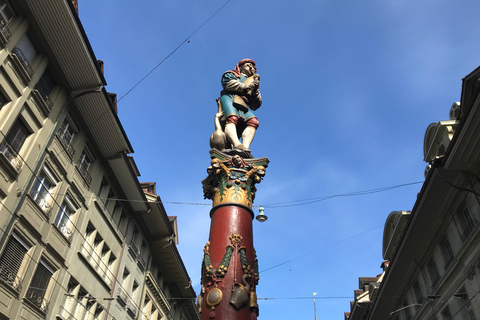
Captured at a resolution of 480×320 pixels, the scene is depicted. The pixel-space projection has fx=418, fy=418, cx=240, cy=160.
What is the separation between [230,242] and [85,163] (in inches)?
666

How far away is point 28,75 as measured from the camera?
16.7m

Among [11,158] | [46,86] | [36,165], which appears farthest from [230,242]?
[46,86]

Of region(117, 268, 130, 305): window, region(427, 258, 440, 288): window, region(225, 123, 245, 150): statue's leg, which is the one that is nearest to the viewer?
region(225, 123, 245, 150): statue's leg

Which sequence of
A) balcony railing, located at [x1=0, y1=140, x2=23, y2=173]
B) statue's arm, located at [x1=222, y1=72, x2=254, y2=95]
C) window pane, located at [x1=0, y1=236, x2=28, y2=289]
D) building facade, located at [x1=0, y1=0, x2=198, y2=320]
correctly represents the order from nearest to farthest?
statue's arm, located at [x1=222, y1=72, x2=254, y2=95] < window pane, located at [x1=0, y1=236, x2=28, y2=289] < balcony railing, located at [x1=0, y1=140, x2=23, y2=173] < building facade, located at [x1=0, y1=0, x2=198, y2=320]

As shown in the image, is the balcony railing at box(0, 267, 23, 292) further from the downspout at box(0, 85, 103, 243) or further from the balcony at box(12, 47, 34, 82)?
the balcony at box(12, 47, 34, 82)

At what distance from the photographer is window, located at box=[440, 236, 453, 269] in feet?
67.5

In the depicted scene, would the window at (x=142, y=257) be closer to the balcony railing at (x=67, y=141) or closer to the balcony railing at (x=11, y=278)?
the balcony railing at (x=67, y=141)

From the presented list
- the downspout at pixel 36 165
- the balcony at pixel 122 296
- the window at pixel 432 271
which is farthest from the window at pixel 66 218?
the window at pixel 432 271

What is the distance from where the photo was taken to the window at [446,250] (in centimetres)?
2057

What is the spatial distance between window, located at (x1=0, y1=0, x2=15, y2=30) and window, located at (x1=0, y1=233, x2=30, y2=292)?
25.5ft

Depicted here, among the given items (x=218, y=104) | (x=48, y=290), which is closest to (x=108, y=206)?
(x=48, y=290)

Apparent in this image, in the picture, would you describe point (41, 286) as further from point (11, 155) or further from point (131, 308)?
point (131, 308)

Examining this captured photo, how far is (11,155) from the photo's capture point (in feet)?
51.4

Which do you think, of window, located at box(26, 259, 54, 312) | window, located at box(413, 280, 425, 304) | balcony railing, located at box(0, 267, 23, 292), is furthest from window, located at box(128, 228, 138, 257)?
window, located at box(413, 280, 425, 304)
